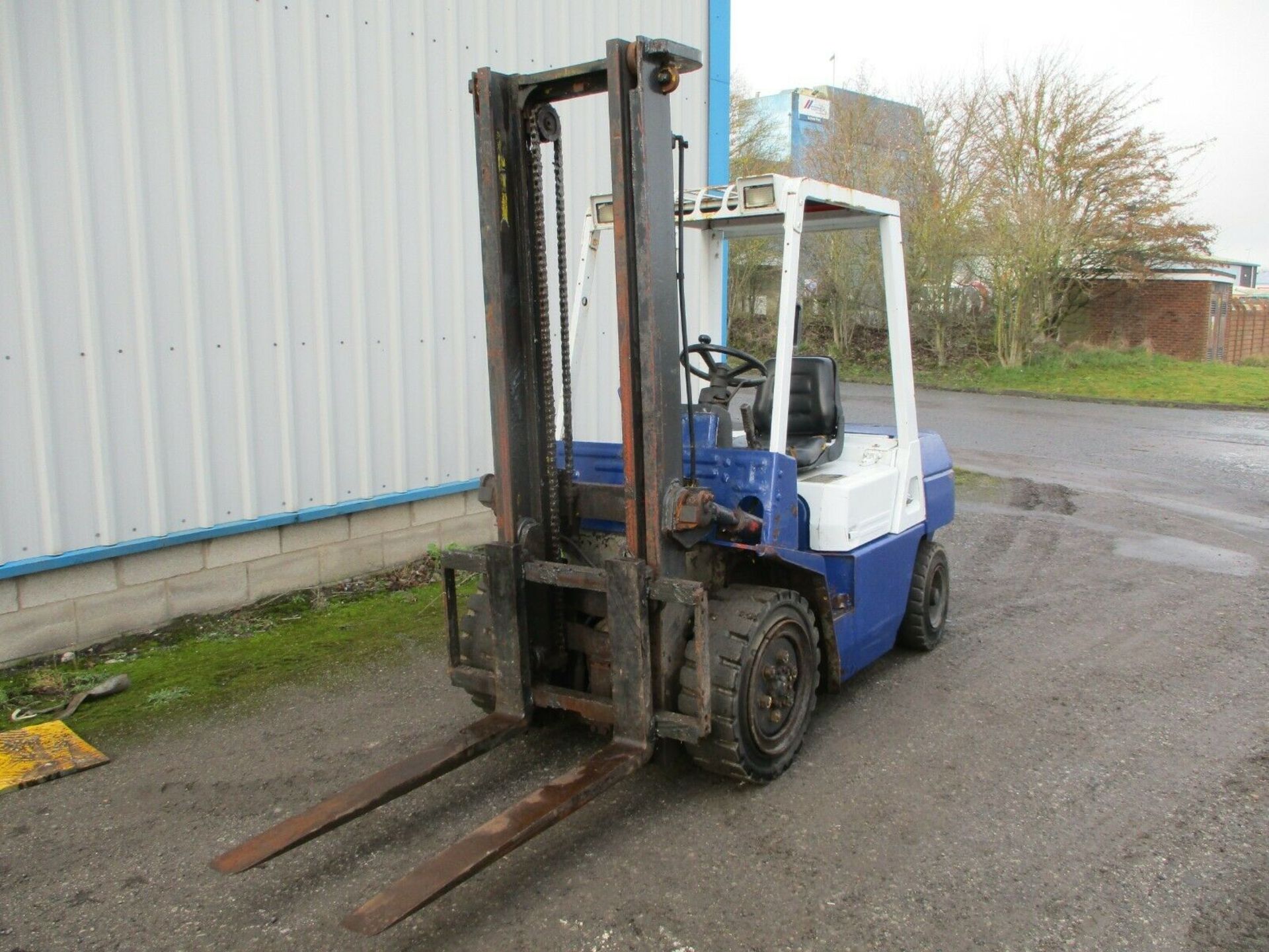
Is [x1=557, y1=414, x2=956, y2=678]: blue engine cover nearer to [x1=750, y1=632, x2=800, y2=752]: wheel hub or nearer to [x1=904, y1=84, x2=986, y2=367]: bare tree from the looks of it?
[x1=750, y1=632, x2=800, y2=752]: wheel hub

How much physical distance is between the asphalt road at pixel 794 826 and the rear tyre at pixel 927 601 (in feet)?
0.46

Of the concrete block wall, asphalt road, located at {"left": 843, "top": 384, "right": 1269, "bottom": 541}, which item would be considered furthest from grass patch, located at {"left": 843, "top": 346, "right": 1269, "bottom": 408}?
the concrete block wall

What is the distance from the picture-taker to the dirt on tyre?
13.1 feet

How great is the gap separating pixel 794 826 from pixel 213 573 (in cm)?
413

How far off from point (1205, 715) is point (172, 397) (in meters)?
5.94

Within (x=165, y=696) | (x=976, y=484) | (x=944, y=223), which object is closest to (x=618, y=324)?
(x=165, y=696)

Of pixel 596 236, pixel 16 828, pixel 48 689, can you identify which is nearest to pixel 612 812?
pixel 16 828

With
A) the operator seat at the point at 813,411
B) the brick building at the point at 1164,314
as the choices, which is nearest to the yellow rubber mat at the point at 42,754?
the operator seat at the point at 813,411

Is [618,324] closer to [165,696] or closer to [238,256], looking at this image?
[165,696]

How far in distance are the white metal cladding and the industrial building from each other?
15 millimetres

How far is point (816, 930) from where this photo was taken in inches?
129

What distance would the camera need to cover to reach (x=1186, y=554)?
8523 mm

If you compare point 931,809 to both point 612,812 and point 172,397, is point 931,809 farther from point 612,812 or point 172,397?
point 172,397

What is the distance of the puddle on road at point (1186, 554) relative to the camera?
8.08 metres
